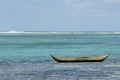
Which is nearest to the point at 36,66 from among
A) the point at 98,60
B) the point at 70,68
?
the point at 70,68

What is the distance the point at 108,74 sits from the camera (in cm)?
4597

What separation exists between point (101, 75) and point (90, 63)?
1105 centimetres

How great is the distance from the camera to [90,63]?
185ft

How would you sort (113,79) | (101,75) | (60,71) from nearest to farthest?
(113,79) → (101,75) → (60,71)

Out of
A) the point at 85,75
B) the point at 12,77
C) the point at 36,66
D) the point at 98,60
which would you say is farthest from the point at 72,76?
the point at 98,60

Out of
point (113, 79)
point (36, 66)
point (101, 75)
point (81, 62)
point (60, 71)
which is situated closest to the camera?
point (113, 79)

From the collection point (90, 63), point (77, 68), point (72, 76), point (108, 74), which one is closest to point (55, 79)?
point (72, 76)

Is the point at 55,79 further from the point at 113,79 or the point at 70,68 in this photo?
the point at 70,68

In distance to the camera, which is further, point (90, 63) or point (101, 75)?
point (90, 63)

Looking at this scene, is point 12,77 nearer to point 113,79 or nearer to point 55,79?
point 55,79

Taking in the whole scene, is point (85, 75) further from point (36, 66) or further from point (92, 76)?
point (36, 66)

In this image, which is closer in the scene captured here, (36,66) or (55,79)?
(55,79)

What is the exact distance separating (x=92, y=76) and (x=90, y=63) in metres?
11.7

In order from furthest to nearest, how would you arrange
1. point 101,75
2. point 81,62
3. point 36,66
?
1. point 81,62
2. point 36,66
3. point 101,75
